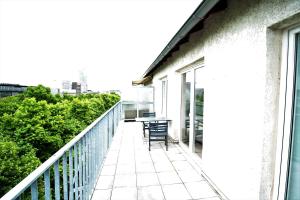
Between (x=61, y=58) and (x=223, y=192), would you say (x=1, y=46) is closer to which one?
(x=61, y=58)

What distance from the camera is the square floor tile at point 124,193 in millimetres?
2500

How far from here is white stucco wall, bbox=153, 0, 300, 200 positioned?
1.68 meters

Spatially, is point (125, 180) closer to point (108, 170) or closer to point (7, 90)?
point (108, 170)

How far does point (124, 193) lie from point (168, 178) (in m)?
0.82

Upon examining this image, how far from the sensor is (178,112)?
5000mm

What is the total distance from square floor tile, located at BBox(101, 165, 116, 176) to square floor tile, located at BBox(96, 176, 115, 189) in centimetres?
15

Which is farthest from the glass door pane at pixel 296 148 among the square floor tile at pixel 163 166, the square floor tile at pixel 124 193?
the square floor tile at pixel 163 166

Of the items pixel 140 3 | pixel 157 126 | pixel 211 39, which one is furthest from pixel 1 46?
pixel 211 39

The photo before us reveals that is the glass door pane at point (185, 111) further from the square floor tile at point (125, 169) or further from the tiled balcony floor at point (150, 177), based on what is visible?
the square floor tile at point (125, 169)

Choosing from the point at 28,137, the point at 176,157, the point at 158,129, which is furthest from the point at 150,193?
the point at 158,129

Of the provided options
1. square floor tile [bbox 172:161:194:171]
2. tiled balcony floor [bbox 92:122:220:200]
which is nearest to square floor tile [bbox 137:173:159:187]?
tiled balcony floor [bbox 92:122:220:200]

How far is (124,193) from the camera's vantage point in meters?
2.60

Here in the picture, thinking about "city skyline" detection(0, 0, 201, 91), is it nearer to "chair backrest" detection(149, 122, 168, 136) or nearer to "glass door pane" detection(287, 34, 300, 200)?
"glass door pane" detection(287, 34, 300, 200)

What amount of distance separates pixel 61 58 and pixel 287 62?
44966 mm
